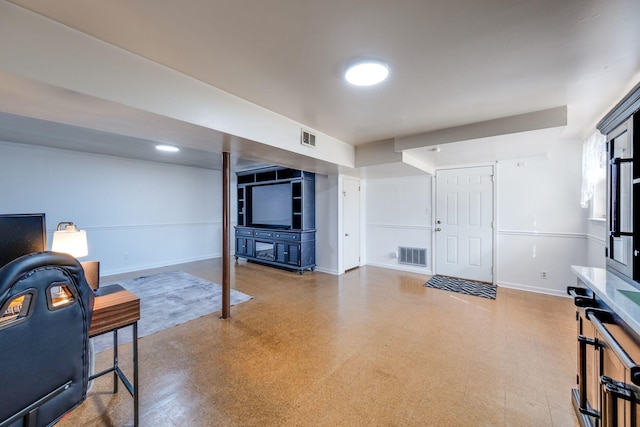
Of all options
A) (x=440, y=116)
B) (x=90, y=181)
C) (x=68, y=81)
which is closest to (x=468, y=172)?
(x=440, y=116)

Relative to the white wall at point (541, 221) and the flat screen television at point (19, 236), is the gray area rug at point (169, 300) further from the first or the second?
the white wall at point (541, 221)

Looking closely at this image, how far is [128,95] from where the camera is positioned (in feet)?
5.61

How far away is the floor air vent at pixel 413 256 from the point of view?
5.10m

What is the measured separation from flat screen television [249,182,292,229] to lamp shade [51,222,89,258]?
393 cm

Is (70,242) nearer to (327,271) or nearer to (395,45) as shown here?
(395,45)

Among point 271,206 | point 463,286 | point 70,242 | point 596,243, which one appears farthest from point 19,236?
Answer: point 596,243

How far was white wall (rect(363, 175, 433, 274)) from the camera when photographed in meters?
5.08

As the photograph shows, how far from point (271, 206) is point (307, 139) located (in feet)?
9.77

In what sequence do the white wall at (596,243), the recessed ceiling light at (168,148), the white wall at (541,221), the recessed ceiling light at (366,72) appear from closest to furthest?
the recessed ceiling light at (366,72)
the white wall at (596,243)
the white wall at (541,221)
the recessed ceiling light at (168,148)

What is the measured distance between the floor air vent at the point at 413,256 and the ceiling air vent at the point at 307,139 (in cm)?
322

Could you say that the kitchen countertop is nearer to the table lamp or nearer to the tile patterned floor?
the tile patterned floor

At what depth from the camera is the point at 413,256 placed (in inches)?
206

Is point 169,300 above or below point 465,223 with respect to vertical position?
below

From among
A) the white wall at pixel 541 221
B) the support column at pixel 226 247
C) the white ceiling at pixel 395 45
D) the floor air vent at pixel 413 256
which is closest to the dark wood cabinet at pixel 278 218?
the floor air vent at pixel 413 256
